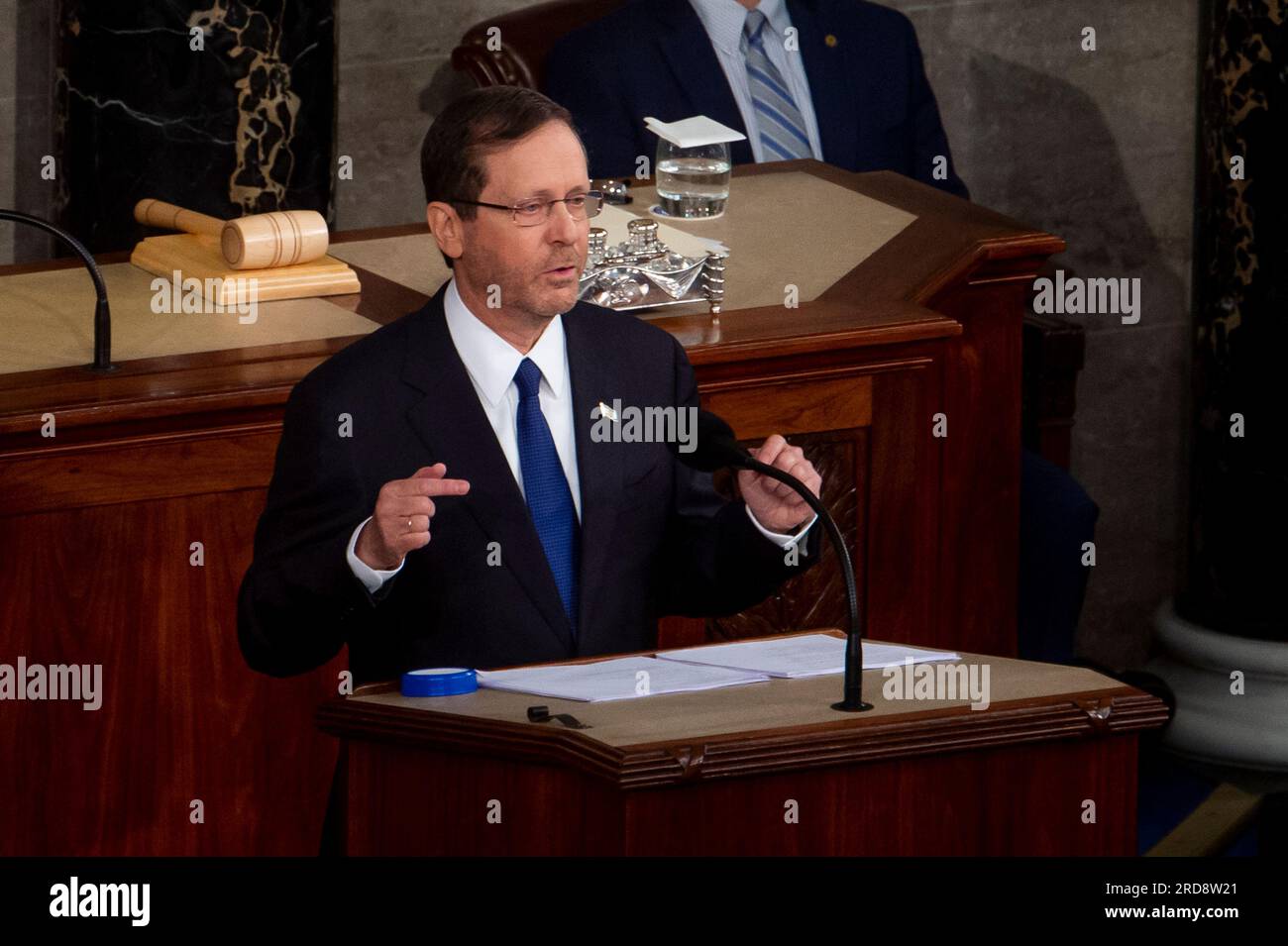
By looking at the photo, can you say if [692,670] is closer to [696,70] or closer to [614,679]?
[614,679]

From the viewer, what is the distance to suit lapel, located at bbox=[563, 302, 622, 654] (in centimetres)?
288

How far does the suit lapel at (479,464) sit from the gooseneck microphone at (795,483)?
0.22m

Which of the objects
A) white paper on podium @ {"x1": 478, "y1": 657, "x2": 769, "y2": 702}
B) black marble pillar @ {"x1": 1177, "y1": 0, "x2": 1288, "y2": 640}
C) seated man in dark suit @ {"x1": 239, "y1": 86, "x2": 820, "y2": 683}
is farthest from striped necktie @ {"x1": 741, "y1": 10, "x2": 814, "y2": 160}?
white paper on podium @ {"x1": 478, "y1": 657, "x2": 769, "y2": 702}

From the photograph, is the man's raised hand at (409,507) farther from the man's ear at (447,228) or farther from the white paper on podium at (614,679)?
the man's ear at (447,228)

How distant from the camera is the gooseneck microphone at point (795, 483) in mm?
2354

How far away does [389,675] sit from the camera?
2.89 m

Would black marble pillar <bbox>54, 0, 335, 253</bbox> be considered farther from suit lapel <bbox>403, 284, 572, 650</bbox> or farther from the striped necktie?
suit lapel <bbox>403, 284, 572, 650</bbox>

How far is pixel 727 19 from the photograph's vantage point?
5.42 m

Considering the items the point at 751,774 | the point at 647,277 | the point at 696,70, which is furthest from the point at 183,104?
the point at 751,774

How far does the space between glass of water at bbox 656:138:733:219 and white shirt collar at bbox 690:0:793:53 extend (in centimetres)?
90

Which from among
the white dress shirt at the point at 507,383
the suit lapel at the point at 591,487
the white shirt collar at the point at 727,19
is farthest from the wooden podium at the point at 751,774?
the white shirt collar at the point at 727,19

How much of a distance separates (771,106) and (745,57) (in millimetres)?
131

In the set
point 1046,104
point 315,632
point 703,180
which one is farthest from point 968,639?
point 1046,104
